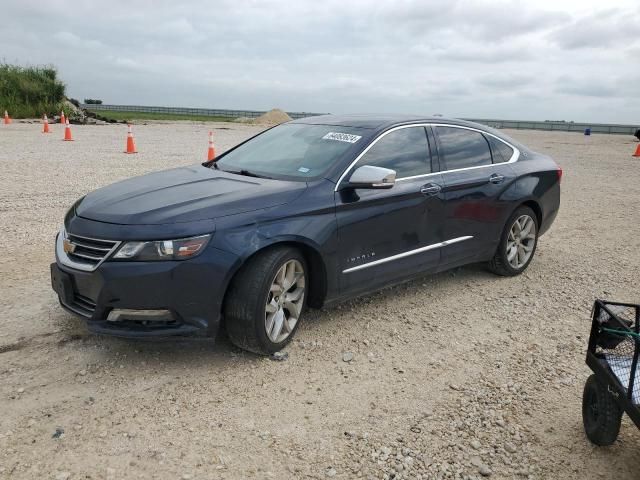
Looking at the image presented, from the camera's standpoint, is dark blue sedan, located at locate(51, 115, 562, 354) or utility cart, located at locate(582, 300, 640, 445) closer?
utility cart, located at locate(582, 300, 640, 445)

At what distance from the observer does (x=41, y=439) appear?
9.59 ft

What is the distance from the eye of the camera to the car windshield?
4.40 meters

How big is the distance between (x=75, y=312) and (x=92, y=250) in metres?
0.42

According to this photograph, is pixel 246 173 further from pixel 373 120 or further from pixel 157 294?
pixel 157 294

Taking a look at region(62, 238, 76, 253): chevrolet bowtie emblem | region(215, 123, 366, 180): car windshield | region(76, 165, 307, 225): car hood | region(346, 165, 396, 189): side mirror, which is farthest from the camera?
region(215, 123, 366, 180): car windshield

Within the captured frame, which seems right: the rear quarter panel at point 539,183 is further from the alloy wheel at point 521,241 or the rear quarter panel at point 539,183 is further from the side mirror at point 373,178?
the side mirror at point 373,178

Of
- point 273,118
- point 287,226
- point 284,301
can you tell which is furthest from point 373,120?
point 273,118

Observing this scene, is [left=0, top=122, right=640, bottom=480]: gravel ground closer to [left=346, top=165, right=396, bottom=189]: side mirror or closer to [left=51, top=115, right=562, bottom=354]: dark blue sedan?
[left=51, top=115, right=562, bottom=354]: dark blue sedan

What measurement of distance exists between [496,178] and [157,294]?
3490 millimetres

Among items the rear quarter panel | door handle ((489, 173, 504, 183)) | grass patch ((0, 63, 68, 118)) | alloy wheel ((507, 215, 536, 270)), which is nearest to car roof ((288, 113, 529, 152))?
door handle ((489, 173, 504, 183))

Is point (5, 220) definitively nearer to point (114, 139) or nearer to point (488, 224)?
point (488, 224)

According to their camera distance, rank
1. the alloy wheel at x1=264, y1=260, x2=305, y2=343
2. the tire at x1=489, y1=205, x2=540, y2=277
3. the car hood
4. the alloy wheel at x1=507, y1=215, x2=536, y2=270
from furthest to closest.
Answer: the alloy wheel at x1=507, y1=215, x2=536, y2=270 → the tire at x1=489, y1=205, x2=540, y2=277 → the alloy wheel at x1=264, y1=260, x2=305, y2=343 → the car hood

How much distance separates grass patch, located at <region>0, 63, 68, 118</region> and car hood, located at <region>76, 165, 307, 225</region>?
3059 cm

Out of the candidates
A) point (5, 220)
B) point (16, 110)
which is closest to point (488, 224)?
point (5, 220)
